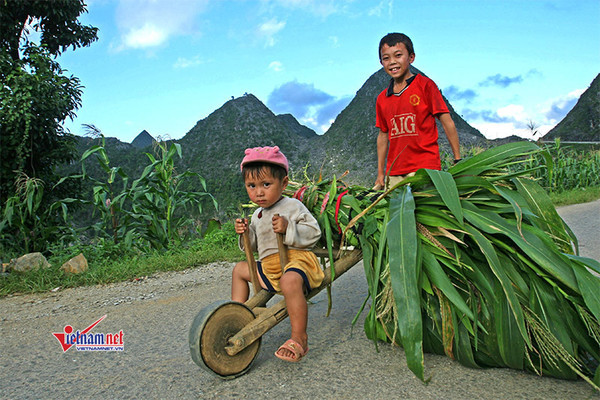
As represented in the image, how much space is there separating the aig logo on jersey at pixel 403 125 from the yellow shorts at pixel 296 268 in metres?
1.21

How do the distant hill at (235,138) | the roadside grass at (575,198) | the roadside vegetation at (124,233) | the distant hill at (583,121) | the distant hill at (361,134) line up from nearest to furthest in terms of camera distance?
the roadside vegetation at (124,233) < the roadside grass at (575,198) < the distant hill at (361,134) < the distant hill at (235,138) < the distant hill at (583,121)

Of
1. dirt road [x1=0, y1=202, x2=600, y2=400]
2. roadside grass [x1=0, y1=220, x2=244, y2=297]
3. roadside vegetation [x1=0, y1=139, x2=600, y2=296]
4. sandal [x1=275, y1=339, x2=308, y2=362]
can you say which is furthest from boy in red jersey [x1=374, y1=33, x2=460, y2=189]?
roadside grass [x1=0, y1=220, x2=244, y2=297]

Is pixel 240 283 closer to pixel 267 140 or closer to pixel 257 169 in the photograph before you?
pixel 257 169

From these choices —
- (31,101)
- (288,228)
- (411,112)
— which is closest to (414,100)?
(411,112)

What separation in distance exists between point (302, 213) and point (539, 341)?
1.27m

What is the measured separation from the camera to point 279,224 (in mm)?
2209

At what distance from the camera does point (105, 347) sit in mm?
2701

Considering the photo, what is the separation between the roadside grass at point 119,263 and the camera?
432cm

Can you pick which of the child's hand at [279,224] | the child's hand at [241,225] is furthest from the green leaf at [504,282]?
the child's hand at [241,225]

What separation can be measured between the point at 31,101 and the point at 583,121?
2689 cm

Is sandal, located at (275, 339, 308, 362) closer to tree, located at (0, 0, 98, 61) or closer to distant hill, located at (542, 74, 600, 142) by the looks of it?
tree, located at (0, 0, 98, 61)

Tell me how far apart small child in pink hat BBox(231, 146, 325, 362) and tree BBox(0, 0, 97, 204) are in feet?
20.4

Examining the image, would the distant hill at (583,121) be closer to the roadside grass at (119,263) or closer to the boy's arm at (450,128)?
the roadside grass at (119,263)

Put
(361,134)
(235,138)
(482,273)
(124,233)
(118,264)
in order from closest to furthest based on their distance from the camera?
1. (482,273)
2. (118,264)
3. (124,233)
4. (361,134)
5. (235,138)
